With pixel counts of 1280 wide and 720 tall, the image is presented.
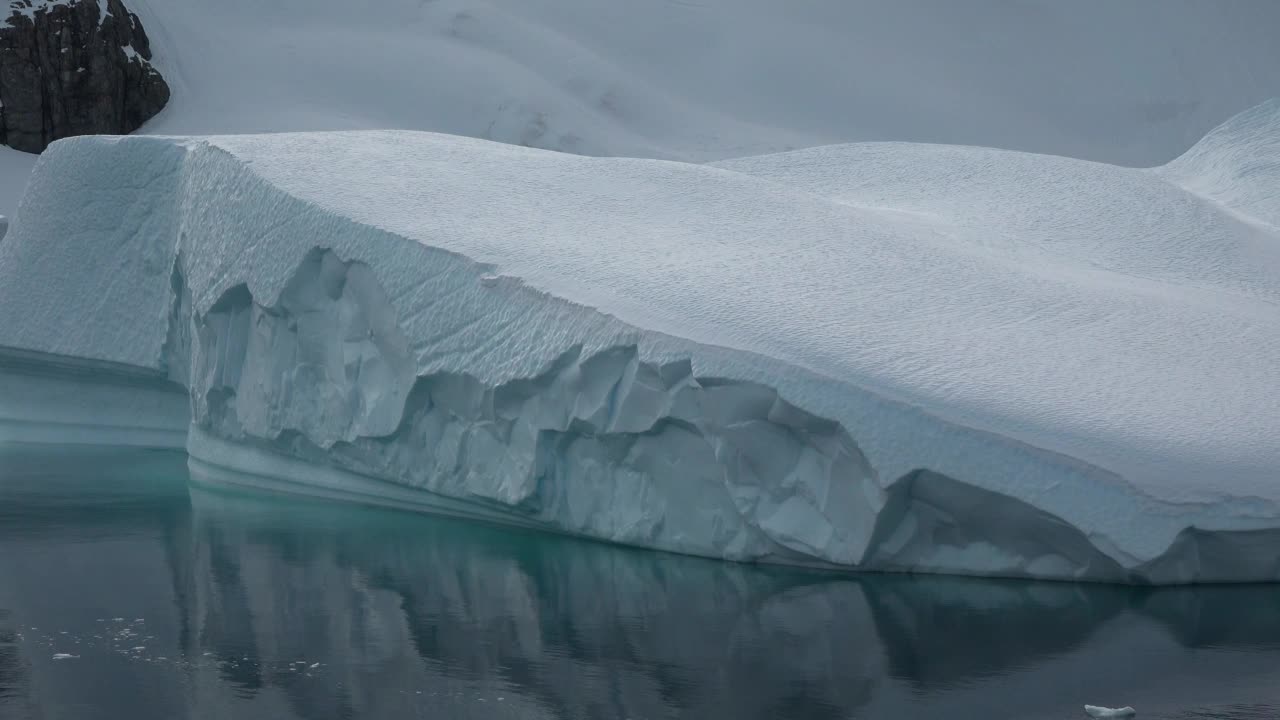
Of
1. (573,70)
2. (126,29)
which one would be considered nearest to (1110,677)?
(126,29)

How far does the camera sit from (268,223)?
8.02m

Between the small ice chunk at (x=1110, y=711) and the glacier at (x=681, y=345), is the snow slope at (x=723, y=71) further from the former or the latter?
the small ice chunk at (x=1110, y=711)

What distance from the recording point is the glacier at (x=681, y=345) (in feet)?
18.3

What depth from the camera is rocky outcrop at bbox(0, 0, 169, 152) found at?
953 inches

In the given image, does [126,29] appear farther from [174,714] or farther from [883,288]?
[174,714]

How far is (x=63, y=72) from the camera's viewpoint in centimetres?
2458

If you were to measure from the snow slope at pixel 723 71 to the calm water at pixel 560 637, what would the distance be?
20.1 metres

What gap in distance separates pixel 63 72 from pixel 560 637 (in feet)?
75.9

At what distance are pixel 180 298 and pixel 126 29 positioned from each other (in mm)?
18461

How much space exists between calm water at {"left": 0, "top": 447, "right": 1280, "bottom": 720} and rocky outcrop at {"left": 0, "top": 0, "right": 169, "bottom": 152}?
66.3 feet

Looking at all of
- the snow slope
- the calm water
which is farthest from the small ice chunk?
the snow slope

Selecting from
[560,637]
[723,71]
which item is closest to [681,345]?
[560,637]

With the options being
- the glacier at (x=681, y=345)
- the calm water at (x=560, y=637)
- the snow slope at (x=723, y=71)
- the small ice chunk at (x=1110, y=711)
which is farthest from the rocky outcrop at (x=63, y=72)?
the small ice chunk at (x=1110, y=711)

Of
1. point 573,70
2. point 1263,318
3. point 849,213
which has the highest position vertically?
point 573,70
